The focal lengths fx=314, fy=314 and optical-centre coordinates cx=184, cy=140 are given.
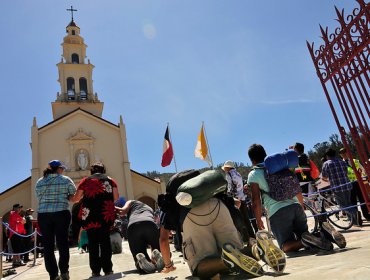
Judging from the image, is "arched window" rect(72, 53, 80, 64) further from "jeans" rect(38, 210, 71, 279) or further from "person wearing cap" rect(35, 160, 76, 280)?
"jeans" rect(38, 210, 71, 279)

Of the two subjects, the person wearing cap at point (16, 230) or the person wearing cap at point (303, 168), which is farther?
the person wearing cap at point (16, 230)

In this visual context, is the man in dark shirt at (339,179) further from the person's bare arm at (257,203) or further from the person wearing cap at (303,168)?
the person's bare arm at (257,203)

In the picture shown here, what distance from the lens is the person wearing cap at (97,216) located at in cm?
438

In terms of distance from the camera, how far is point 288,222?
12.0 ft

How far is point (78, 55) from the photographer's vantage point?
32.1 metres

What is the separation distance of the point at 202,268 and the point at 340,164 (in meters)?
4.86

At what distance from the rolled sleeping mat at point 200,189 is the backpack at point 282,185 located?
1.09 metres

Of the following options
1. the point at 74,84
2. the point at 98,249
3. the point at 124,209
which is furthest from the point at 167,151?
the point at 74,84

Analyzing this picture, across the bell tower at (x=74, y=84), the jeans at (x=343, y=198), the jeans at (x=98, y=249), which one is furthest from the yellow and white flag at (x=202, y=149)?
the bell tower at (x=74, y=84)

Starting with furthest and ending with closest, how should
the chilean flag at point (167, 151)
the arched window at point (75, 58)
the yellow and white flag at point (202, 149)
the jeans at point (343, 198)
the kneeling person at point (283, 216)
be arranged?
the arched window at point (75, 58) < the chilean flag at point (167, 151) < the yellow and white flag at point (202, 149) < the jeans at point (343, 198) < the kneeling person at point (283, 216)

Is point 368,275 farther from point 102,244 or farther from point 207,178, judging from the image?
point 102,244

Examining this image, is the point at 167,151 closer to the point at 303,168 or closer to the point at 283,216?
the point at 303,168

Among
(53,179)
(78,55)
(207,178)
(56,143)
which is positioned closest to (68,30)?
(78,55)

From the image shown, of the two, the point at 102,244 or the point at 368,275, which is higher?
the point at 102,244
